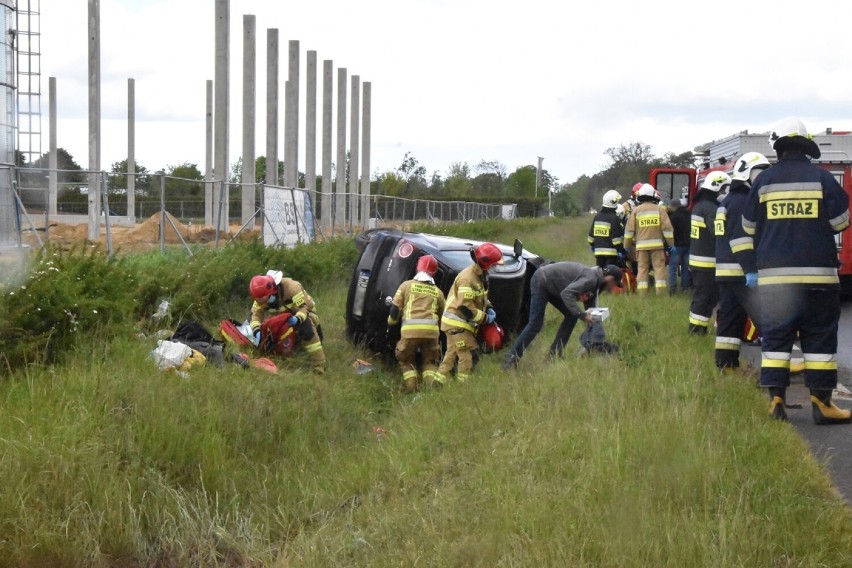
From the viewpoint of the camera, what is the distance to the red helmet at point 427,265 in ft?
35.2

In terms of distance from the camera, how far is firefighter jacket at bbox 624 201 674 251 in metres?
14.8

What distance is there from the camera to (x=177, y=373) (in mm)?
8648

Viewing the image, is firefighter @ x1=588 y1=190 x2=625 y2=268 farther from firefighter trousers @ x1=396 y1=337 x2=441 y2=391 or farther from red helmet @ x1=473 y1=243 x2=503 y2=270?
red helmet @ x1=473 y1=243 x2=503 y2=270

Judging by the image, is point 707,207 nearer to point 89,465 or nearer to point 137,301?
point 137,301

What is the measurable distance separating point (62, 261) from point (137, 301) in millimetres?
1100

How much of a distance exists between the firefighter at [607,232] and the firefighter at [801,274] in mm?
8447

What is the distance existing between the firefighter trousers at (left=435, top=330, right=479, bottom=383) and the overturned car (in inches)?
43.6

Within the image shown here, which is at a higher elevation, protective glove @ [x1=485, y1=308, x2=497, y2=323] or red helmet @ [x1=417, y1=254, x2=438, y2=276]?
red helmet @ [x1=417, y1=254, x2=438, y2=276]

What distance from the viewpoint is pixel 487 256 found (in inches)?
400

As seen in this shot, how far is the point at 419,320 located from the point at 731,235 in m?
3.32

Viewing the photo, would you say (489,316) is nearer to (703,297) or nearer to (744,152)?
(703,297)

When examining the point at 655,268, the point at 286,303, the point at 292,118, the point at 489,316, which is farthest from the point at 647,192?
the point at 292,118

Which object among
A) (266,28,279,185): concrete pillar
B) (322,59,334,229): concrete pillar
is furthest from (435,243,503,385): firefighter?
(322,59,334,229): concrete pillar

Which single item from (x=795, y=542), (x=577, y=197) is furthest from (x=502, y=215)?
(x=795, y=542)
